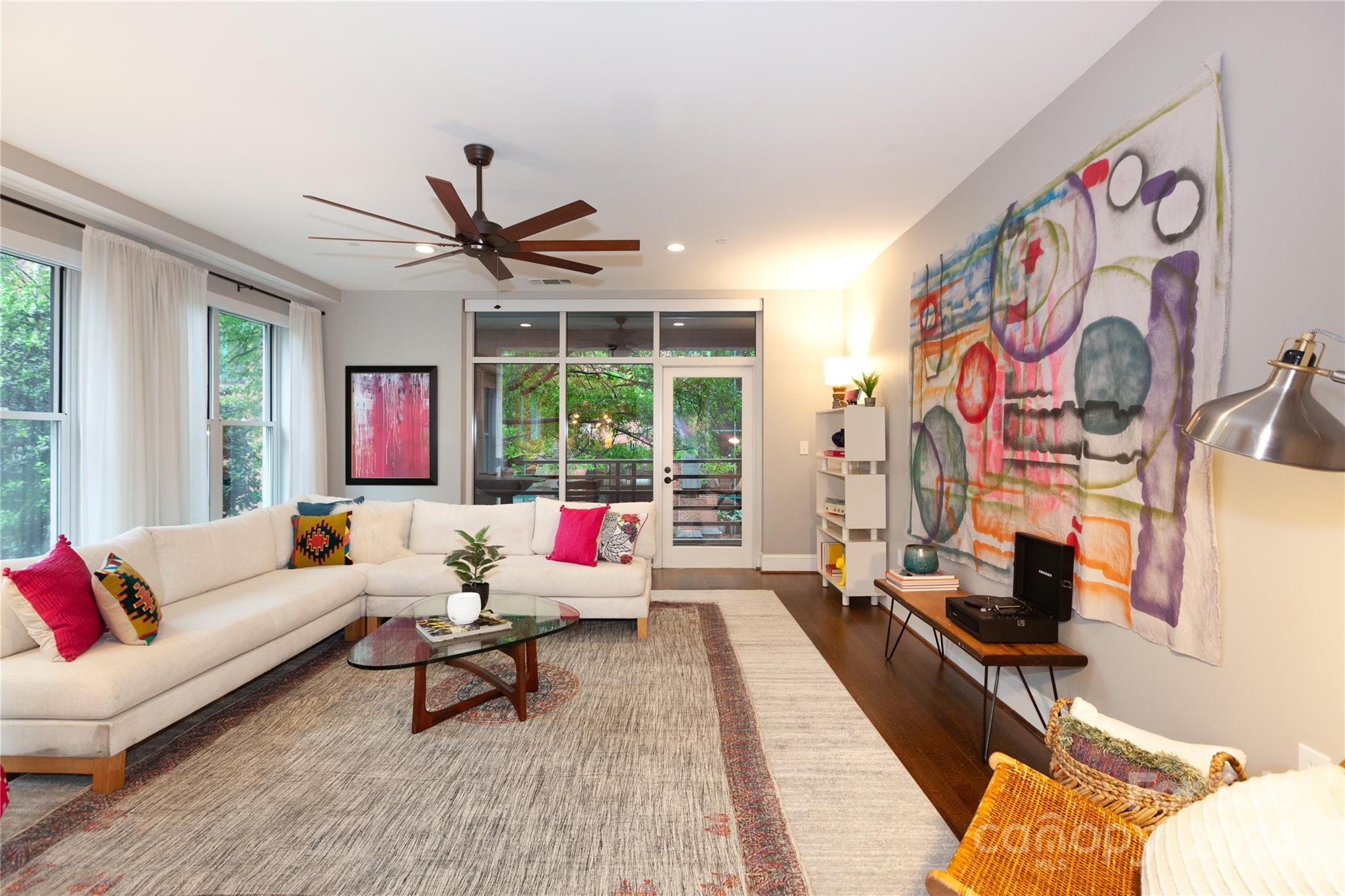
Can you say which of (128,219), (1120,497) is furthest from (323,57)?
(1120,497)

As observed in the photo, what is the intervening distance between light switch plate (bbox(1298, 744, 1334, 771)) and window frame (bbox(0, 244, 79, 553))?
5439 millimetres

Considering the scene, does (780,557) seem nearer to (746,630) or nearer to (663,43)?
(746,630)

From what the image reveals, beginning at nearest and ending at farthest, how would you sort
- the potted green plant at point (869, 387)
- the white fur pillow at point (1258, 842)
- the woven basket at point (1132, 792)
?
the white fur pillow at point (1258, 842) < the woven basket at point (1132, 792) < the potted green plant at point (869, 387)

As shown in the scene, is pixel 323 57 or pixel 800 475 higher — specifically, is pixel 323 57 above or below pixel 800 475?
above

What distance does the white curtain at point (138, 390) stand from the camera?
366cm

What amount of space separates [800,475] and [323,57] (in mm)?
4750

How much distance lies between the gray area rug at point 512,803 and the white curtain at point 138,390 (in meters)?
1.76

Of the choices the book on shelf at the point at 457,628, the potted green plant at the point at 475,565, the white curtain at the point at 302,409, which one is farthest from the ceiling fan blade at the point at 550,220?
the white curtain at the point at 302,409

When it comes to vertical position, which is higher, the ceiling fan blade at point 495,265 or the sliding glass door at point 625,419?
the ceiling fan blade at point 495,265

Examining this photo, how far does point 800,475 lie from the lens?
6012 millimetres

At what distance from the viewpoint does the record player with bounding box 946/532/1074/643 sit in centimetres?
251

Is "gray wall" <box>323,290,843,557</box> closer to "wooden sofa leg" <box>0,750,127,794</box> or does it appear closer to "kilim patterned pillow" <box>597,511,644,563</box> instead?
"kilim patterned pillow" <box>597,511,644,563</box>

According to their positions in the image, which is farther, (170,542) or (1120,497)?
(170,542)

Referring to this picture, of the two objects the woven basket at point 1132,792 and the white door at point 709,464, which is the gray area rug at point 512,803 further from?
the white door at point 709,464
